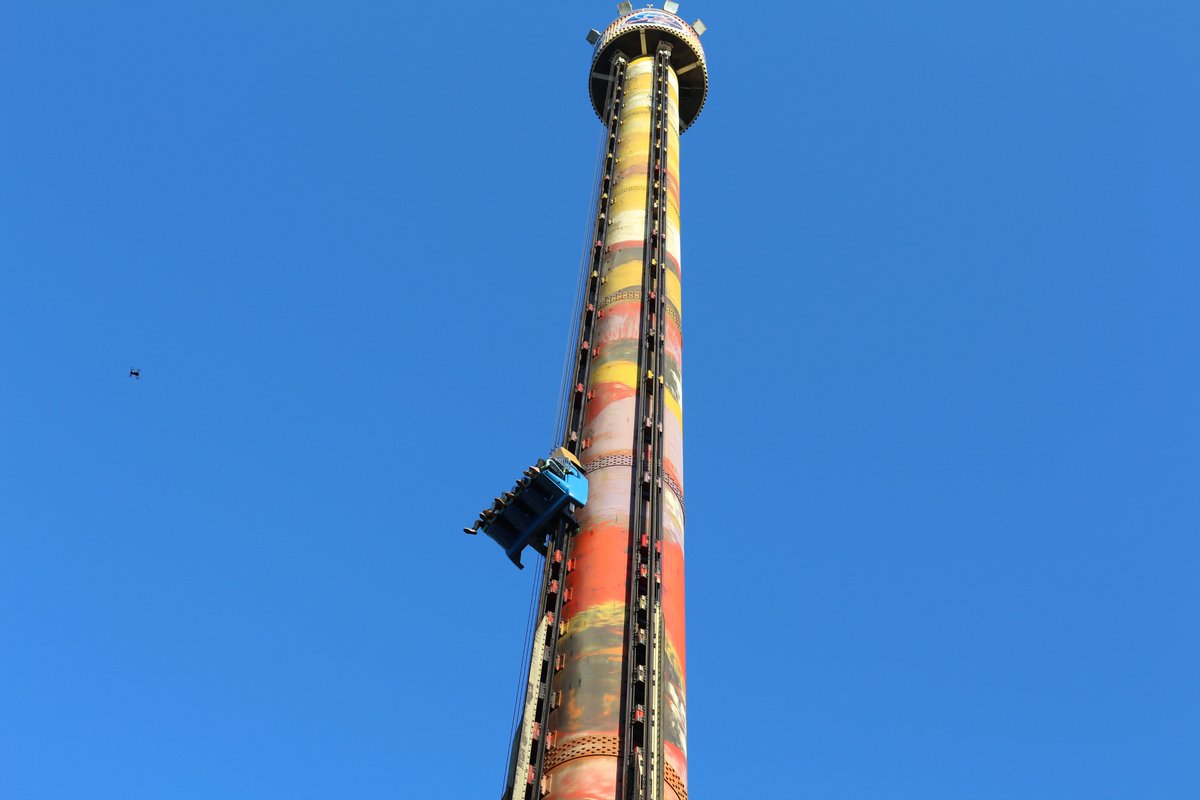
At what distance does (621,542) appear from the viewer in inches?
1231

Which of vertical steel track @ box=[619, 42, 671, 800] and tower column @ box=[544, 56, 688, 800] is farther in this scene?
tower column @ box=[544, 56, 688, 800]

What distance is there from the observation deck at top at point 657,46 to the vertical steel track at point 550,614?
17.0 metres

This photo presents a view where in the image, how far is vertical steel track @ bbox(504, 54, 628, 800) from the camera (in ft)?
86.9

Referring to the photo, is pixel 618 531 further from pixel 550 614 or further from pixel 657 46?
pixel 657 46

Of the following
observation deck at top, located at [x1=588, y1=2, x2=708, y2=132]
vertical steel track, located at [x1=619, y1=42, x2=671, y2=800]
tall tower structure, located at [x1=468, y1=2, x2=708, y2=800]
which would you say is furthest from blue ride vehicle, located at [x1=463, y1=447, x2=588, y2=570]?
observation deck at top, located at [x1=588, y1=2, x2=708, y2=132]

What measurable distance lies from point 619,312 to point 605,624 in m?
13.9

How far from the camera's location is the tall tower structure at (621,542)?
1038 inches

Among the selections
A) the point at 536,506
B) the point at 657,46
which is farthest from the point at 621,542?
the point at 657,46

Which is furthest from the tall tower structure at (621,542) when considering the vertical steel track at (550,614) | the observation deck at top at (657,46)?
the observation deck at top at (657,46)

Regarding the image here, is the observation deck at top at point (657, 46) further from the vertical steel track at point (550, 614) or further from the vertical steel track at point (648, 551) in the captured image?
the vertical steel track at point (550, 614)

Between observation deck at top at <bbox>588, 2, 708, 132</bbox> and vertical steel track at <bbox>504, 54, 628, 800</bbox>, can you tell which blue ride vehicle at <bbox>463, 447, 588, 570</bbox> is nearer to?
vertical steel track at <bbox>504, 54, 628, 800</bbox>

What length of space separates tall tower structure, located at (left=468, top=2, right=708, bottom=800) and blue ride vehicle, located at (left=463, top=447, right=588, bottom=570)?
5.1 inches

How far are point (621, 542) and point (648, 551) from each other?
79 centimetres

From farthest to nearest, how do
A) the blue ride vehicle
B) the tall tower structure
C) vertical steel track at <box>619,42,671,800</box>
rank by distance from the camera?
the blue ride vehicle < the tall tower structure < vertical steel track at <box>619,42,671,800</box>
